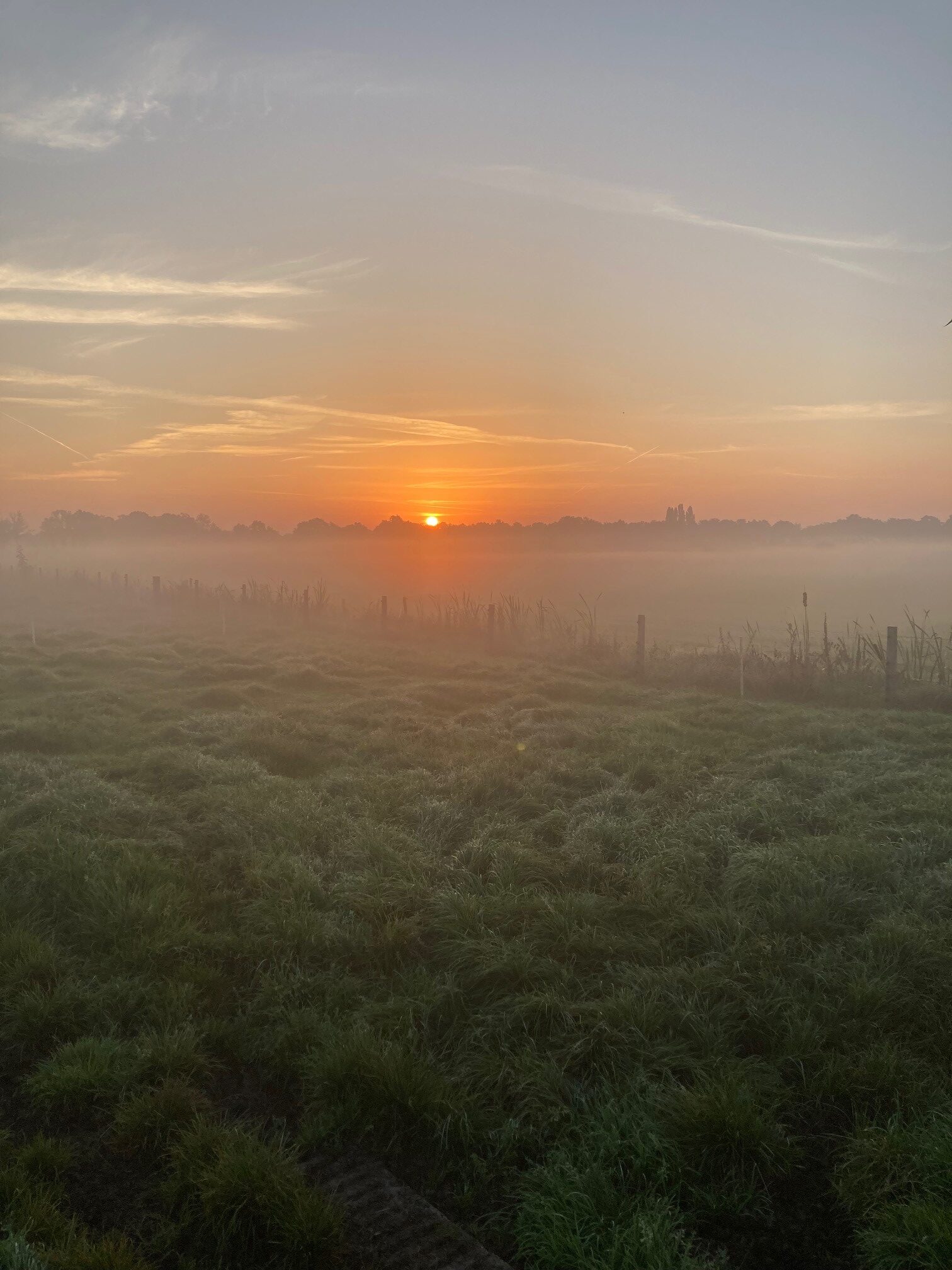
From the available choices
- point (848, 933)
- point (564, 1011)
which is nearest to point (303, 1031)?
point (564, 1011)

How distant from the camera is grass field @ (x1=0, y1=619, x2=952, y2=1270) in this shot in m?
3.90

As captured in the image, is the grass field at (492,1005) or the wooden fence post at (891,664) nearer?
the grass field at (492,1005)

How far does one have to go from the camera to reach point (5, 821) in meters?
8.51

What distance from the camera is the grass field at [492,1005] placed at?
12.8 ft

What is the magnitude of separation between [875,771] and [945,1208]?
7295 millimetres

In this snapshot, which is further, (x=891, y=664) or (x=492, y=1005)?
(x=891, y=664)

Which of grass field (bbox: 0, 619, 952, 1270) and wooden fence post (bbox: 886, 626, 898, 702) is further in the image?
wooden fence post (bbox: 886, 626, 898, 702)

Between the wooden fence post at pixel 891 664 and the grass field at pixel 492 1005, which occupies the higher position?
the wooden fence post at pixel 891 664

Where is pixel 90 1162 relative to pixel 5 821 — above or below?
below

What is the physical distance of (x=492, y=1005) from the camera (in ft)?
18.2

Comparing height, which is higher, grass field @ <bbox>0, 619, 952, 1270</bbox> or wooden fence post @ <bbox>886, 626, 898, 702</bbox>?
wooden fence post @ <bbox>886, 626, 898, 702</bbox>

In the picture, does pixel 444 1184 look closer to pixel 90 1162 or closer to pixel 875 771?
pixel 90 1162

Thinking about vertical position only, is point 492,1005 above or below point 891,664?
below

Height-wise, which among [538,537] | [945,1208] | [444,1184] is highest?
[538,537]
